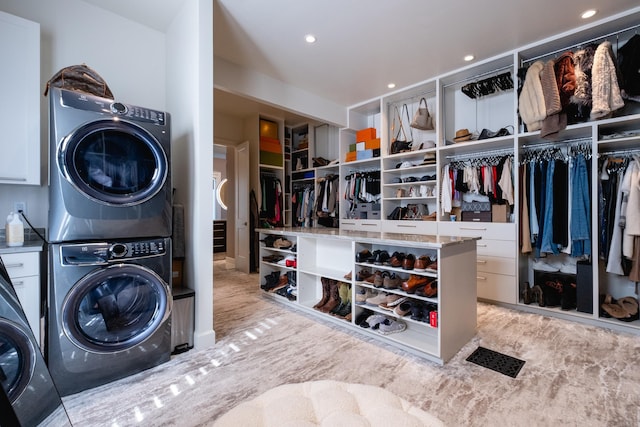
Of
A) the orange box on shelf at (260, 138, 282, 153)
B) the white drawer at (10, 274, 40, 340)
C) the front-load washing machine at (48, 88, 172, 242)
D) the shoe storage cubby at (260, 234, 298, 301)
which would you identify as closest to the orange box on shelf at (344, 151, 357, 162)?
the orange box on shelf at (260, 138, 282, 153)

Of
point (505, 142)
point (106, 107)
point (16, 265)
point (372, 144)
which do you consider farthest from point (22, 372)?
point (372, 144)

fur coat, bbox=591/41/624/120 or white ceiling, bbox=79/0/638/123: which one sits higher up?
white ceiling, bbox=79/0/638/123

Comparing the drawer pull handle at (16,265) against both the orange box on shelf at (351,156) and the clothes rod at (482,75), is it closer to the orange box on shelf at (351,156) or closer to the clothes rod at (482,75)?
the orange box on shelf at (351,156)

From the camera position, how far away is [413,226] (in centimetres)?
382

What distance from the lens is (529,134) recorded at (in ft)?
9.55

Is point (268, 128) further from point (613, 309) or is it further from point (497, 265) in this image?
point (613, 309)

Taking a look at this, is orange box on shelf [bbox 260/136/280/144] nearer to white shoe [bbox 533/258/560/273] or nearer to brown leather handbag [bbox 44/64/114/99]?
brown leather handbag [bbox 44/64/114/99]

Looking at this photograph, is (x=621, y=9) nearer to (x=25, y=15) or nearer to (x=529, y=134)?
(x=529, y=134)

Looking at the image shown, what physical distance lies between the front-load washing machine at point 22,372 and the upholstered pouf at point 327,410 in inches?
15.9

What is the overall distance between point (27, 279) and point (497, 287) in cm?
393

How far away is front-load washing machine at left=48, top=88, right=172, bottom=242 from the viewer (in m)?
1.57

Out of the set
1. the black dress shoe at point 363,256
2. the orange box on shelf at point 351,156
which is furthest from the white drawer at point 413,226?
the black dress shoe at point 363,256

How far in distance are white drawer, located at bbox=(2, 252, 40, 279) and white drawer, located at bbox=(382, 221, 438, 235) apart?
142 inches

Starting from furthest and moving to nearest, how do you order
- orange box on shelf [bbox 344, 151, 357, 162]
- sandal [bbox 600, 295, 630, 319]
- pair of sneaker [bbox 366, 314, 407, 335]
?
orange box on shelf [bbox 344, 151, 357, 162]
sandal [bbox 600, 295, 630, 319]
pair of sneaker [bbox 366, 314, 407, 335]
